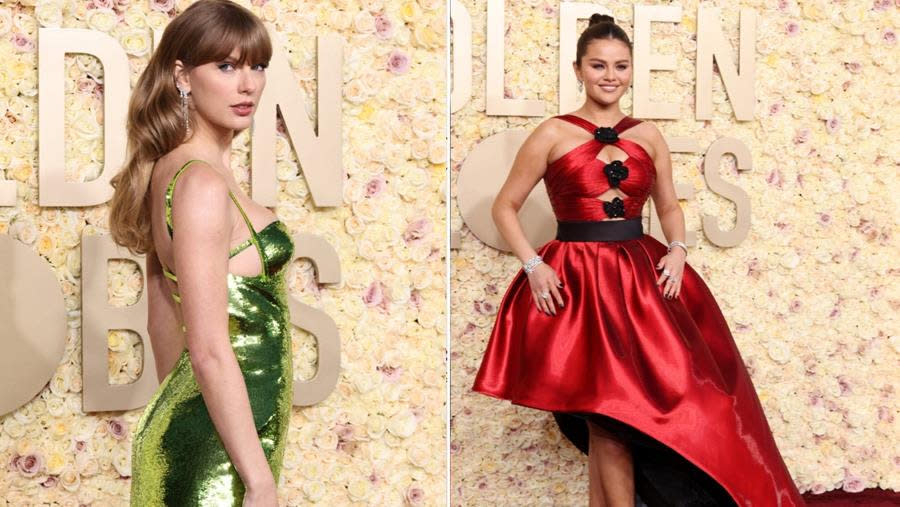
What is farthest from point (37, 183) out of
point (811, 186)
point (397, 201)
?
point (811, 186)

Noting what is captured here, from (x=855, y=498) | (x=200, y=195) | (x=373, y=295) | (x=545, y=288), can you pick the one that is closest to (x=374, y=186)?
(x=373, y=295)

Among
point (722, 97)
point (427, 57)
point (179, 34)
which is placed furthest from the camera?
point (722, 97)

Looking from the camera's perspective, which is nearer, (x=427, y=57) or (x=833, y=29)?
(x=427, y=57)

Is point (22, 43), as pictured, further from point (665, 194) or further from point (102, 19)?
point (665, 194)

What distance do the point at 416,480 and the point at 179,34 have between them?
58.2 inches

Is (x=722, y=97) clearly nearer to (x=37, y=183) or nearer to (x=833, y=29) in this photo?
(x=833, y=29)

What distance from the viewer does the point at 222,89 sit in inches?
44.0

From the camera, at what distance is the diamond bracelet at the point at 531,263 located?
200 cm

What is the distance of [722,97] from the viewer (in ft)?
7.83

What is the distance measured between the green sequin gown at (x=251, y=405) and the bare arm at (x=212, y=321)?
52mm

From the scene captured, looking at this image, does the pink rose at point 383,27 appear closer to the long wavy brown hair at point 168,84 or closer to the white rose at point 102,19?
the white rose at point 102,19

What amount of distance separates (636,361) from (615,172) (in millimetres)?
414

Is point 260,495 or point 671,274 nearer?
point 260,495

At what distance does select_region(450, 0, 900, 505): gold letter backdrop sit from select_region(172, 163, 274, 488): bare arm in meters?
1.23
